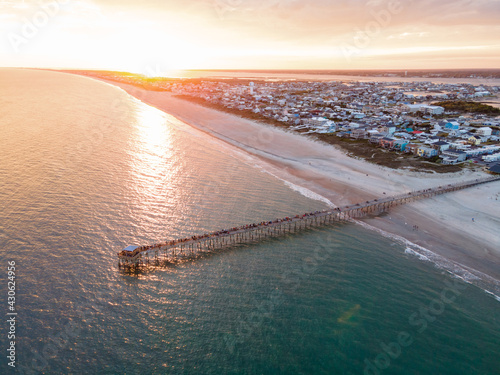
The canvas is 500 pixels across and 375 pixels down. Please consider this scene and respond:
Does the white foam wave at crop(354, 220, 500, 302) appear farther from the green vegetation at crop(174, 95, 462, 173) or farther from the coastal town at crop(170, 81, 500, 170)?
the coastal town at crop(170, 81, 500, 170)

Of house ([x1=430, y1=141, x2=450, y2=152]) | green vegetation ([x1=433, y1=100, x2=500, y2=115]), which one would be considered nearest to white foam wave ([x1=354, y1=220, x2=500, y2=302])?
house ([x1=430, y1=141, x2=450, y2=152])

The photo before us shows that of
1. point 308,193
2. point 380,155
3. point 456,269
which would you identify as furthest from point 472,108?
point 456,269

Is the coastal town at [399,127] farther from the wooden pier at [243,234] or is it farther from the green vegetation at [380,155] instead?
the wooden pier at [243,234]

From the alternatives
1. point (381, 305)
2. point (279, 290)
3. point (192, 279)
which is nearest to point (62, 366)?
point (192, 279)

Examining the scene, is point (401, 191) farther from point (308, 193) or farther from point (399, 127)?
point (399, 127)

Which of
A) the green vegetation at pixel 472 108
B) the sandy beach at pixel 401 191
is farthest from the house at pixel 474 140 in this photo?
the green vegetation at pixel 472 108

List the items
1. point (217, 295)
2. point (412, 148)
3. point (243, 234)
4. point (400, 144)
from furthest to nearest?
point (400, 144) < point (412, 148) < point (243, 234) < point (217, 295)

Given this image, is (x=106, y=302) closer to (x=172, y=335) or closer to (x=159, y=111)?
(x=172, y=335)
